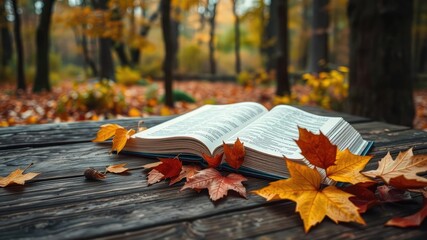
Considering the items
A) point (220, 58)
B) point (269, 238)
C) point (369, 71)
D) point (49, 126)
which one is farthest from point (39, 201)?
point (220, 58)

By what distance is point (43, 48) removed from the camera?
644cm

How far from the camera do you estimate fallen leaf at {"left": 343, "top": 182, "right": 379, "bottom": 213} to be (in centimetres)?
64

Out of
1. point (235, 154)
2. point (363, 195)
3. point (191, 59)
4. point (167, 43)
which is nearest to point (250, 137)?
point (235, 154)

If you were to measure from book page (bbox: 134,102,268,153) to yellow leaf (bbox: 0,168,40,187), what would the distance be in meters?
0.31

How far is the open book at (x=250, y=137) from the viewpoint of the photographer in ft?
2.67

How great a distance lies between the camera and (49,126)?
140 cm

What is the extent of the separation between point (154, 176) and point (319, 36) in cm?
820

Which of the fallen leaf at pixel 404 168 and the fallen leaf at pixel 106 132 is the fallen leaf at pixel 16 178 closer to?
the fallen leaf at pixel 106 132

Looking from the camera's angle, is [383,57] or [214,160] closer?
[214,160]

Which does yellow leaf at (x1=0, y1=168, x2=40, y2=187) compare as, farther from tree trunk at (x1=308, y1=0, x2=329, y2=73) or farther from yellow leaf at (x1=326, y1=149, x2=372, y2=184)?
tree trunk at (x1=308, y1=0, x2=329, y2=73)

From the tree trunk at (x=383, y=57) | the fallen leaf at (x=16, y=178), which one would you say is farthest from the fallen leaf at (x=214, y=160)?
the tree trunk at (x=383, y=57)

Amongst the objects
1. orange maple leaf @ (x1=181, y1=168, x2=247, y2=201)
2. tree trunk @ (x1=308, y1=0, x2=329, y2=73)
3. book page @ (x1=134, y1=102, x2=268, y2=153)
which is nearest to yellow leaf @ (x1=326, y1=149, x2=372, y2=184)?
orange maple leaf @ (x1=181, y1=168, x2=247, y2=201)

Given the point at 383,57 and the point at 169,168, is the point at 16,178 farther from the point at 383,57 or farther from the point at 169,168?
the point at 383,57

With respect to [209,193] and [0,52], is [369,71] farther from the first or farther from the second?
[0,52]
